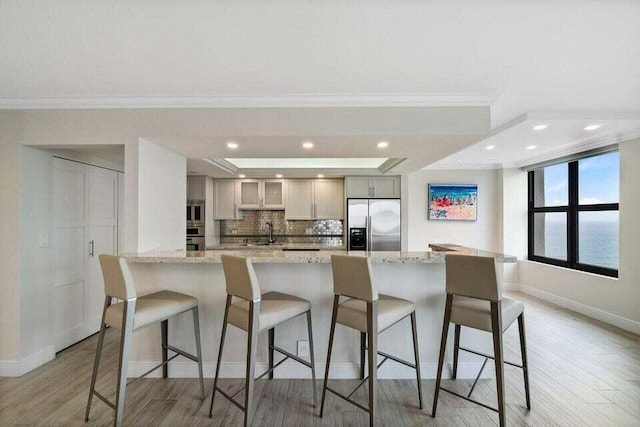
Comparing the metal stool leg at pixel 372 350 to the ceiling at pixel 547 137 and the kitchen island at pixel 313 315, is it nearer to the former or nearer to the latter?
the kitchen island at pixel 313 315

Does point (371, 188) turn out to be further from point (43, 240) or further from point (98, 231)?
point (43, 240)

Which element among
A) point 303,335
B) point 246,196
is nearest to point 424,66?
point 303,335

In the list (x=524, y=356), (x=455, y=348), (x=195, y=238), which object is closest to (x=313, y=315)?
(x=455, y=348)

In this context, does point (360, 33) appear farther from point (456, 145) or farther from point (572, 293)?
point (572, 293)

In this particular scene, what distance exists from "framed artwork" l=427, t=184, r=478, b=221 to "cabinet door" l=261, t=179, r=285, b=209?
282 cm

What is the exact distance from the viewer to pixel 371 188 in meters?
5.26

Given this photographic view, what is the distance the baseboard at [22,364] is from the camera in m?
2.67

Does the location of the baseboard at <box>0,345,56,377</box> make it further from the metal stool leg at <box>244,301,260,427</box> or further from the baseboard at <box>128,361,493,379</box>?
the metal stool leg at <box>244,301,260,427</box>

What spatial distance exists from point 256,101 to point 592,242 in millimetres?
4941

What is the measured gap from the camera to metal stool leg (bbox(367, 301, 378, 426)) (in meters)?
1.86

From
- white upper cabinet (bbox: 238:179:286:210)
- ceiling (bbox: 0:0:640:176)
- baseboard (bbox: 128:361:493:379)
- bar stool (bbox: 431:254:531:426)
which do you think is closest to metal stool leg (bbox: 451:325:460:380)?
baseboard (bbox: 128:361:493:379)

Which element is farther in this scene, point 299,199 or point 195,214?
point 299,199

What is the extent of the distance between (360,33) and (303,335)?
2.24m

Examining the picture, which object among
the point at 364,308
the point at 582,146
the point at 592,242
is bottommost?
the point at 364,308
